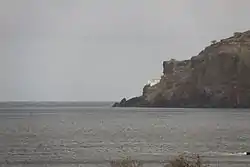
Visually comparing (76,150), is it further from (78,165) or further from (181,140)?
(181,140)

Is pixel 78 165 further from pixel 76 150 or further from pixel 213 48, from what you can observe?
pixel 213 48

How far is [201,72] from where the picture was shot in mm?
189875

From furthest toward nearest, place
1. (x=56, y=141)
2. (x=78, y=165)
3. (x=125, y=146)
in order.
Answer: (x=56, y=141)
(x=125, y=146)
(x=78, y=165)

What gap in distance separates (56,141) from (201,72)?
120 metres

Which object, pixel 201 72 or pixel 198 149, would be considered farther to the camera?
pixel 201 72

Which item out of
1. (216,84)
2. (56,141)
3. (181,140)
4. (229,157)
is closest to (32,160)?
(229,157)

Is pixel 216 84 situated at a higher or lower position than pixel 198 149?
higher

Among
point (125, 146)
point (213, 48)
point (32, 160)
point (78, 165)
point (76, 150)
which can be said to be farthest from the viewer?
point (213, 48)

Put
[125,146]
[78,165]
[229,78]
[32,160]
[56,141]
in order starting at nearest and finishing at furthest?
[78,165] < [32,160] < [125,146] < [56,141] < [229,78]

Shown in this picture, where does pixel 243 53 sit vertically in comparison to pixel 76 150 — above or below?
above

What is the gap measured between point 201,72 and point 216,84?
29.6 feet

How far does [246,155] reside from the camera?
5400 cm

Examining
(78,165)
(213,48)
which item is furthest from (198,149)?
(213,48)

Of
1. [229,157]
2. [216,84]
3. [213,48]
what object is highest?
[213,48]
